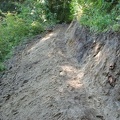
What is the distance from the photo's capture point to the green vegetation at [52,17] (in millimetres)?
7453

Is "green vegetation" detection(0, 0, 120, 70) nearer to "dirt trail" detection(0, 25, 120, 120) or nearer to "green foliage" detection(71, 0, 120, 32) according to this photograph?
"green foliage" detection(71, 0, 120, 32)

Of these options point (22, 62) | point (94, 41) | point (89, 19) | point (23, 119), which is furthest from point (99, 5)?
point (23, 119)

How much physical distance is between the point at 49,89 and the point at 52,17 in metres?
8.04

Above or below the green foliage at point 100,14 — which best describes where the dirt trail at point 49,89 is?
below

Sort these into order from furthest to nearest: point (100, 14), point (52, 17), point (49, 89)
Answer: point (52, 17), point (100, 14), point (49, 89)

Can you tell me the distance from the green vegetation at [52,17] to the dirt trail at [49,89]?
41.8 inches

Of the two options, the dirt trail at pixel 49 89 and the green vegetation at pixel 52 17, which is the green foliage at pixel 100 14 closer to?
the green vegetation at pixel 52 17

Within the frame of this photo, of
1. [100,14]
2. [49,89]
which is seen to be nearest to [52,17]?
[100,14]

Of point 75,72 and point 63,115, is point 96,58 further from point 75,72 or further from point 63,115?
point 63,115

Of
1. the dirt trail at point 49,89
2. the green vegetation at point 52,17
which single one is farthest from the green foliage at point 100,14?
the dirt trail at point 49,89

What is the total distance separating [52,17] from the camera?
14188mm

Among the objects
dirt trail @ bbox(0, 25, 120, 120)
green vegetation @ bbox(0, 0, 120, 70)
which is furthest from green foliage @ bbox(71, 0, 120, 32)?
dirt trail @ bbox(0, 25, 120, 120)

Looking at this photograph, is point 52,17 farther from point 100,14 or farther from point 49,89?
point 49,89

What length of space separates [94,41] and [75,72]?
0.97m
